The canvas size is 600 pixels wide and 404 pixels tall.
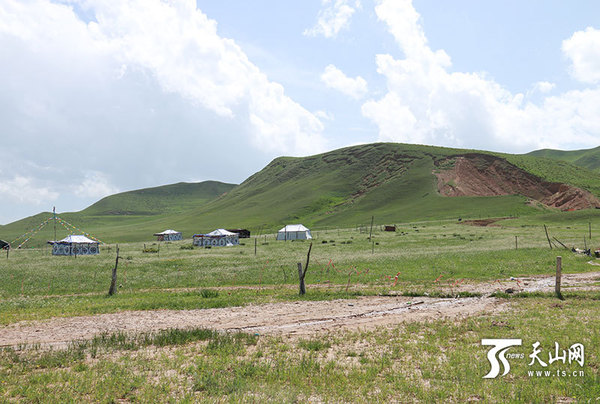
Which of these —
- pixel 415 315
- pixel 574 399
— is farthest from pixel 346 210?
pixel 574 399

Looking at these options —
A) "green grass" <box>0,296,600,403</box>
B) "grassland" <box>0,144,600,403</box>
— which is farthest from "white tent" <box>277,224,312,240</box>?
"green grass" <box>0,296,600,403</box>

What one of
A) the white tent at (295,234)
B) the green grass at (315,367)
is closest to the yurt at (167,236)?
the white tent at (295,234)

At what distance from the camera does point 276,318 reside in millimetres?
17734

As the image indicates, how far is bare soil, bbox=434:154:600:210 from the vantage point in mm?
119438

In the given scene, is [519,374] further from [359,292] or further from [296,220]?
[296,220]

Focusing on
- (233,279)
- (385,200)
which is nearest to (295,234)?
(233,279)

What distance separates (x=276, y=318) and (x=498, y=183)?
500 feet

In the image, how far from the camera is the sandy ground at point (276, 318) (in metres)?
15.7

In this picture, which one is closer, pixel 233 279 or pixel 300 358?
pixel 300 358

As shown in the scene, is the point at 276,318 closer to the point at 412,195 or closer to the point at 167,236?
the point at 167,236

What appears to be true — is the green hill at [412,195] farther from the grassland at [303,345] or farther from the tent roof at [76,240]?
the grassland at [303,345]

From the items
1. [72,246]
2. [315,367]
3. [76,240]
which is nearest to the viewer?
[315,367]

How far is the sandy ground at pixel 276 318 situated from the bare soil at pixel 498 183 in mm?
120074

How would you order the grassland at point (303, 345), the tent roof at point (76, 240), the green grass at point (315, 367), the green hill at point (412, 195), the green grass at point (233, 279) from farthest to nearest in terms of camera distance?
1. the green hill at point (412, 195)
2. the tent roof at point (76, 240)
3. the green grass at point (233, 279)
4. the grassland at point (303, 345)
5. the green grass at point (315, 367)
